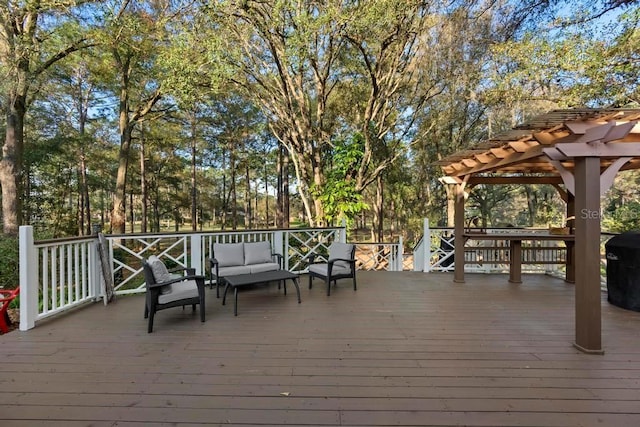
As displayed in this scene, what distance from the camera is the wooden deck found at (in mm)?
1766

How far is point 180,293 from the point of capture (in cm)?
330

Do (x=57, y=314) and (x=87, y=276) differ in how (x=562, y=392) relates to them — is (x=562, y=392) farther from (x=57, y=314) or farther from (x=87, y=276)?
(x=87, y=276)

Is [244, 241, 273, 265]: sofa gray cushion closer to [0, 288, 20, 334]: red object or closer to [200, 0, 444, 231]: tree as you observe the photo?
[0, 288, 20, 334]: red object

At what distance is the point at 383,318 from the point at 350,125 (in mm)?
9949

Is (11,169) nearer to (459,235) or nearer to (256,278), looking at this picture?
(256,278)

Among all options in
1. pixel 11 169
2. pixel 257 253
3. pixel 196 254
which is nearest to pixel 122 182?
pixel 11 169

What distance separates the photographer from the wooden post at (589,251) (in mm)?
2562

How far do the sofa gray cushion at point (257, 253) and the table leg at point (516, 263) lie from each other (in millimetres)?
4186

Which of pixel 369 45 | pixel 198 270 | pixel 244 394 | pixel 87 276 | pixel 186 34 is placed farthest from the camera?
pixel 369 45

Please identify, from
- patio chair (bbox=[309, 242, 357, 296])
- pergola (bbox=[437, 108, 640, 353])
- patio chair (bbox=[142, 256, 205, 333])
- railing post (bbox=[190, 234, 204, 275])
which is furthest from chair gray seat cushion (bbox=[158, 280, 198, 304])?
pergola (bbox=[437, 108, 640, 353])

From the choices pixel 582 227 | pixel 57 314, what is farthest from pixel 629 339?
pixel 57 314

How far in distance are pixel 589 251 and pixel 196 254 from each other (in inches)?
187

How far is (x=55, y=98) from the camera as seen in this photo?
41.3 ft

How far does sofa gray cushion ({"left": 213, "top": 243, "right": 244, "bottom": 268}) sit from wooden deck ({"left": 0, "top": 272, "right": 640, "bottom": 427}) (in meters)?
0.80
